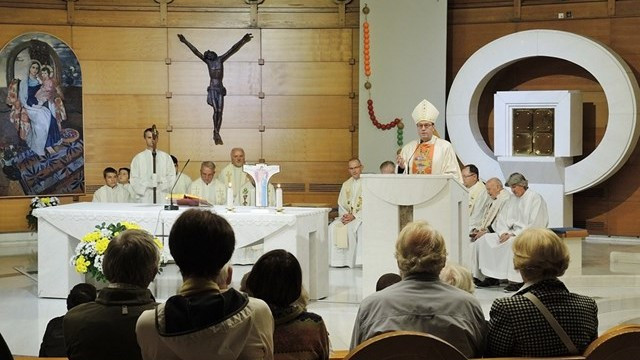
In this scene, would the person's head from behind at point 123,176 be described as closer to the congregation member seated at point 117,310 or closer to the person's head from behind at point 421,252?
Result: the person's head from behind at point 421,252

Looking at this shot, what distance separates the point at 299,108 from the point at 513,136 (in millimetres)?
3141

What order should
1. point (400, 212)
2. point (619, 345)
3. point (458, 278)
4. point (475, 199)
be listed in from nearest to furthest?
point (619, 345) → point (458, 278) → point (400, 212) → point (475, 199)

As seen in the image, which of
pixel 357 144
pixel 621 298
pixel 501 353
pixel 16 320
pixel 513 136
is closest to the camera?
pixel 501 353

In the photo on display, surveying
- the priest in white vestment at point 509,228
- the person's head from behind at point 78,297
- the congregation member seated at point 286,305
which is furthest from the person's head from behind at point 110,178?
the congregation member seated at point 286,305

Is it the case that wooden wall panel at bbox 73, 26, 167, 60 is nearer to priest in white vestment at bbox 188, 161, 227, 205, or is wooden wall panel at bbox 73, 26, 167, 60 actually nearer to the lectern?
priest in white vestment at bbox 188, 161, 227, 205

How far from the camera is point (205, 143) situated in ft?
44.6

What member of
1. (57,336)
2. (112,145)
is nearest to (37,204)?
(112,145)

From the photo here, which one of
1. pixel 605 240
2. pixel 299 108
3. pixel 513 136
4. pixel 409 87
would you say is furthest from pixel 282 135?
pixel 605 240

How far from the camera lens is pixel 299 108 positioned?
13.6 metres

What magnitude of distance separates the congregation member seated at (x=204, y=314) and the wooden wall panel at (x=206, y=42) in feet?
35.6

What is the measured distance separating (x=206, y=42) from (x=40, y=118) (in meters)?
2.62

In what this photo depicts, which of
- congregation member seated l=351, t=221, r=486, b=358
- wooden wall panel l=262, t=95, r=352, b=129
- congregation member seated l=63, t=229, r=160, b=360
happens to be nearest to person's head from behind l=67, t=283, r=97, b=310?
congregation member seated l=63, t=229, r=160, b=360

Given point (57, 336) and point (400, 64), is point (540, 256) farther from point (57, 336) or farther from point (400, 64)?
point (400, 64)

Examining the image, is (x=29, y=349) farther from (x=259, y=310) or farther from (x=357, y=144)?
(x=357, y=144)
